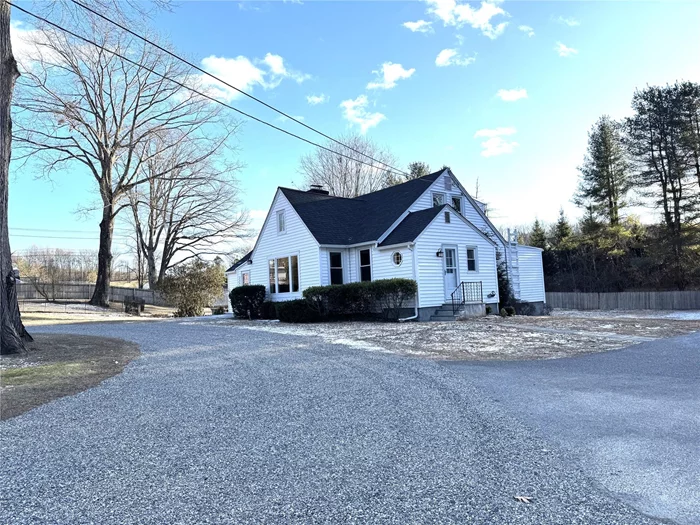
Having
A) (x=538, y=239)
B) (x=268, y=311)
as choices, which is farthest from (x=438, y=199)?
(x=538, y=239)

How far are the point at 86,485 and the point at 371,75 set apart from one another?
18.9 meters

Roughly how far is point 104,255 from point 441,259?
72.4 feet

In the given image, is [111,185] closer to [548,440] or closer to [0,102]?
[0,102]

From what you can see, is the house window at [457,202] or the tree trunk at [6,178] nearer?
the tree trunk at [6,178]

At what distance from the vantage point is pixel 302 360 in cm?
840

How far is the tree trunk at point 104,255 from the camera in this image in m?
28.7

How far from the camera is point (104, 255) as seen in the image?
2875cm

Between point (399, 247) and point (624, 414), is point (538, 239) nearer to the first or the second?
point (399, 247)

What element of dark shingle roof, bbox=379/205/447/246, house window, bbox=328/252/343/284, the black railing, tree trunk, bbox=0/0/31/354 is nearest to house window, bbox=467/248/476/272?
the black railing

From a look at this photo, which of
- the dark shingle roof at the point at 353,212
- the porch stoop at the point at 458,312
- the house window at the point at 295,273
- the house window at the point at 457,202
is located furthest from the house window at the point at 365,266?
the house window at the point at 457,202

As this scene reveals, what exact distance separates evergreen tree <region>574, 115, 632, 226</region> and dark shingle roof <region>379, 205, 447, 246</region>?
2193 centimetres

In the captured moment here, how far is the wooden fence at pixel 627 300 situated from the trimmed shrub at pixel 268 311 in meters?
19.0

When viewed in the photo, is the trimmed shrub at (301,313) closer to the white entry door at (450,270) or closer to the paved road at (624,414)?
the white entry door at (450,270)

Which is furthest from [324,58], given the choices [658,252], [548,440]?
[658,252]
